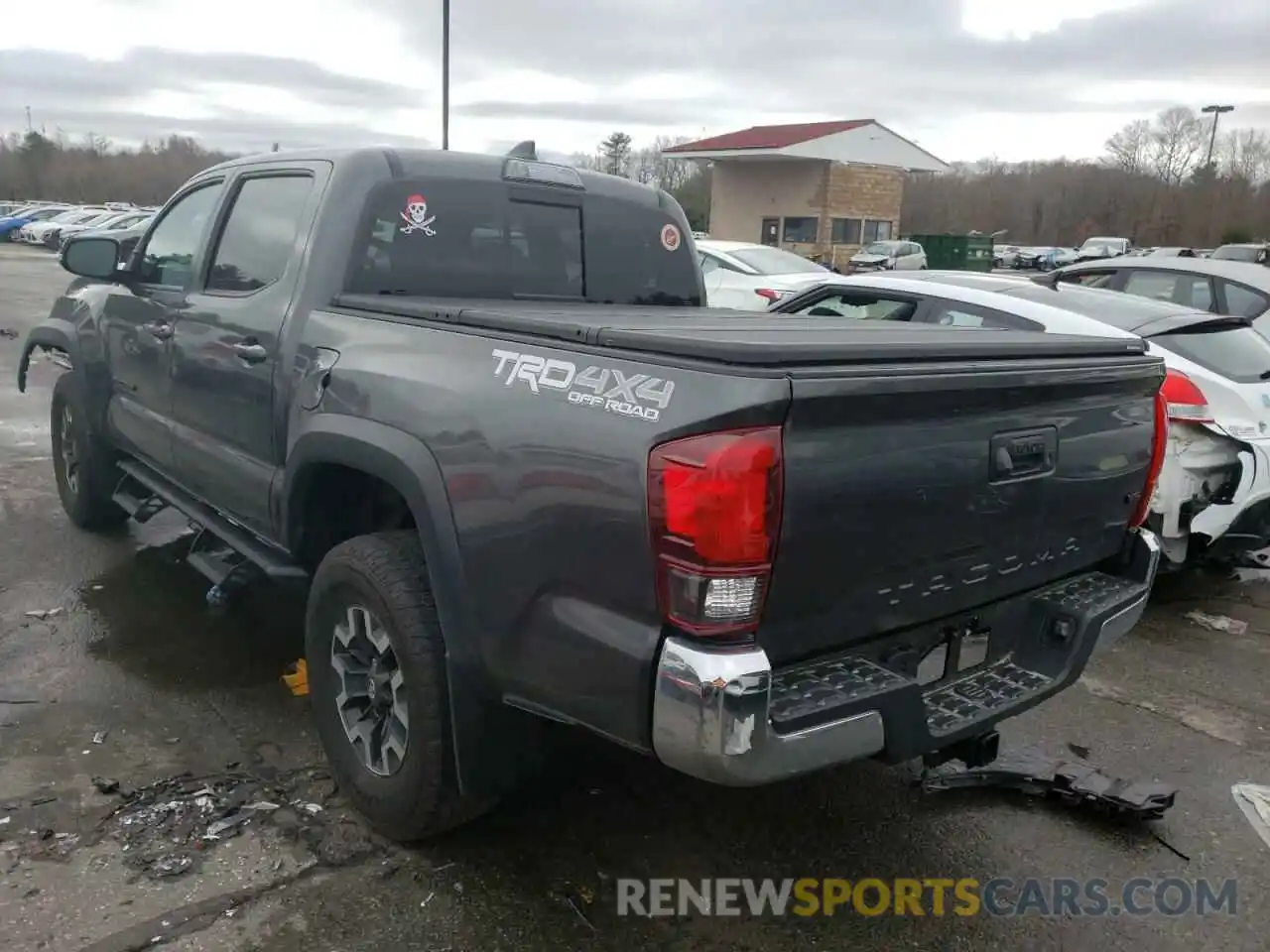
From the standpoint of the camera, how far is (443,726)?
2750 millimetres

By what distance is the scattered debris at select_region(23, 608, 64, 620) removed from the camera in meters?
4.77

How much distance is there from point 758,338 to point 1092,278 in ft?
27.1

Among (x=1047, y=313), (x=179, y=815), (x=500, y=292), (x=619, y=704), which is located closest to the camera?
(x=619, y=704)

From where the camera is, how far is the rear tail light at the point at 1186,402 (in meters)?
5.23

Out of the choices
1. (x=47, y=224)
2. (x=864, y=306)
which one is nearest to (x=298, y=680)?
(x=864, y=306)

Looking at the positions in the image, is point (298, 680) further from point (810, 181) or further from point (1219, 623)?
point (810, 181)

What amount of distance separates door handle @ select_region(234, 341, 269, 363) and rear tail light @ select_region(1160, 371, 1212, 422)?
4366 millimetres

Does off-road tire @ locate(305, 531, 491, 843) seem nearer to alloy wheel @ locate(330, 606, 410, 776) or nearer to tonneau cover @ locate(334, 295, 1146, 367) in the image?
alloy wheel @ locate(330, 606, 410, 776)

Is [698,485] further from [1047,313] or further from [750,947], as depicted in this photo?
[1047,313]

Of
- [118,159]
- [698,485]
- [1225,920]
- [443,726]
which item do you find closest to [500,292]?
[443,726]

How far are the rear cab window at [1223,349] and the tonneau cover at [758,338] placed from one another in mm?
2725

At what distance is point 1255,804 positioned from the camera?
11.8 ft

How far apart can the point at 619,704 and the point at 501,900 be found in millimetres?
922

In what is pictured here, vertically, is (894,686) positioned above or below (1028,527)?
below
